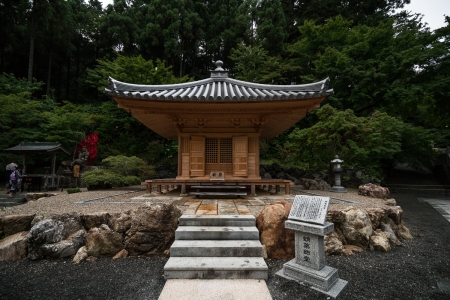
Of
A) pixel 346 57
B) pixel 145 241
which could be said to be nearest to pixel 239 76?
pixel 346 57

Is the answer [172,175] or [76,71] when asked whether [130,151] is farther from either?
[76,71]

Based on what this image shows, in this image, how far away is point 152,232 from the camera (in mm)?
4277

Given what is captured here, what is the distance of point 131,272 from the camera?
365cm

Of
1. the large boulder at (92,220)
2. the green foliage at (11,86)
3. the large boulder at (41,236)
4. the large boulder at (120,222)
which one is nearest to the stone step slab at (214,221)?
the large boulder at (120,222)

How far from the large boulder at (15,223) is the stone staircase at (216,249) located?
3.33 meters

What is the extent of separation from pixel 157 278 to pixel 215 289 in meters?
1.06

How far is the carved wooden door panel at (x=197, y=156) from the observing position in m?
8.01

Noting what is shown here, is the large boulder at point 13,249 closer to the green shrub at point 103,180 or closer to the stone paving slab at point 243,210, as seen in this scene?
the stone paving slab at point 243,210

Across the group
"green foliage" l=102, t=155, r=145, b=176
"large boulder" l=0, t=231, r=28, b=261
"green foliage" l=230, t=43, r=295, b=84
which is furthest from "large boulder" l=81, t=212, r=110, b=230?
"green foliage" l=230, t=43, r=295, b=84

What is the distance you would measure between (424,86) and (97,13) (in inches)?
1362

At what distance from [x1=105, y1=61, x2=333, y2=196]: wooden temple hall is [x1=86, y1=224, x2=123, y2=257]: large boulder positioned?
113 inches

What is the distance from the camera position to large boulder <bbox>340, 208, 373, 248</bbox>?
468 cm

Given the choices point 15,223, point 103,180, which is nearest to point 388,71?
point 103,180

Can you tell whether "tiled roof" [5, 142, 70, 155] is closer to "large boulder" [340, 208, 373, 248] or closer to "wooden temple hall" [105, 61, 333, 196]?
"wooden temple hall" [105, 61, 333, 196]
